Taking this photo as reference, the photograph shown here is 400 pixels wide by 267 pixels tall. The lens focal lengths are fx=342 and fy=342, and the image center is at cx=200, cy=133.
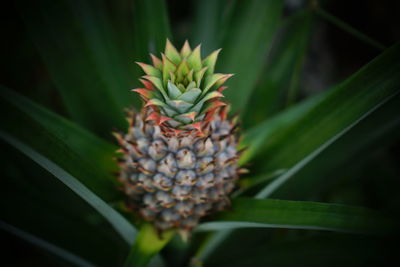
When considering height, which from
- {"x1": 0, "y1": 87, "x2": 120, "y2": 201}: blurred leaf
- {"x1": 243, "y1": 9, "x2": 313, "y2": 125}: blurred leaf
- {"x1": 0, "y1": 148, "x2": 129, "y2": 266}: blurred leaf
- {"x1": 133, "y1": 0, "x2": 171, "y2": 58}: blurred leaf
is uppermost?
{"x1": 243, "y1": 9, "x2": 313, "y2": 125}: blurred leaf

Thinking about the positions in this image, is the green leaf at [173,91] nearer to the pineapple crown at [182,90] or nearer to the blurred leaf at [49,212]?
the pineapple crown at [182,90]

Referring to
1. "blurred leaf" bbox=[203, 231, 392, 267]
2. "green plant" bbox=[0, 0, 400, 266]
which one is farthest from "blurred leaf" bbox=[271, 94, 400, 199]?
"blurred leaf" bbox=[203, 231, 392, 267]

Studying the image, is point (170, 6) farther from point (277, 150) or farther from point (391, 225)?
point (391, 225)

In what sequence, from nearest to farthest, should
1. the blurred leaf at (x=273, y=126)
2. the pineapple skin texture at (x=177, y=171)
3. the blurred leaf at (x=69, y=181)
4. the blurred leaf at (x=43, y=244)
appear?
the blurred leaf at (x=69, y=181) < the blurred leaf at (x=43, y=244) < the pineapple skin texture at (x=177, y=171) < the blurred leaf at (x=273, y=126)

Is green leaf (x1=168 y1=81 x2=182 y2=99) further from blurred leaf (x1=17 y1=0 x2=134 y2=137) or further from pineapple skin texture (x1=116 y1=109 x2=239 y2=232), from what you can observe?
blurred leaf (x1=17 y1=0 x2=134 y2=137)

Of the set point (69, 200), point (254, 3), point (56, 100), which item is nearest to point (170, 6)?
point (56, 100)

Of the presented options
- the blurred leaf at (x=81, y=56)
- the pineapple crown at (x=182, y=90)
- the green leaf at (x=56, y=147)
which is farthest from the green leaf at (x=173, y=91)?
the blurred leaf at (x=81, y=56)
